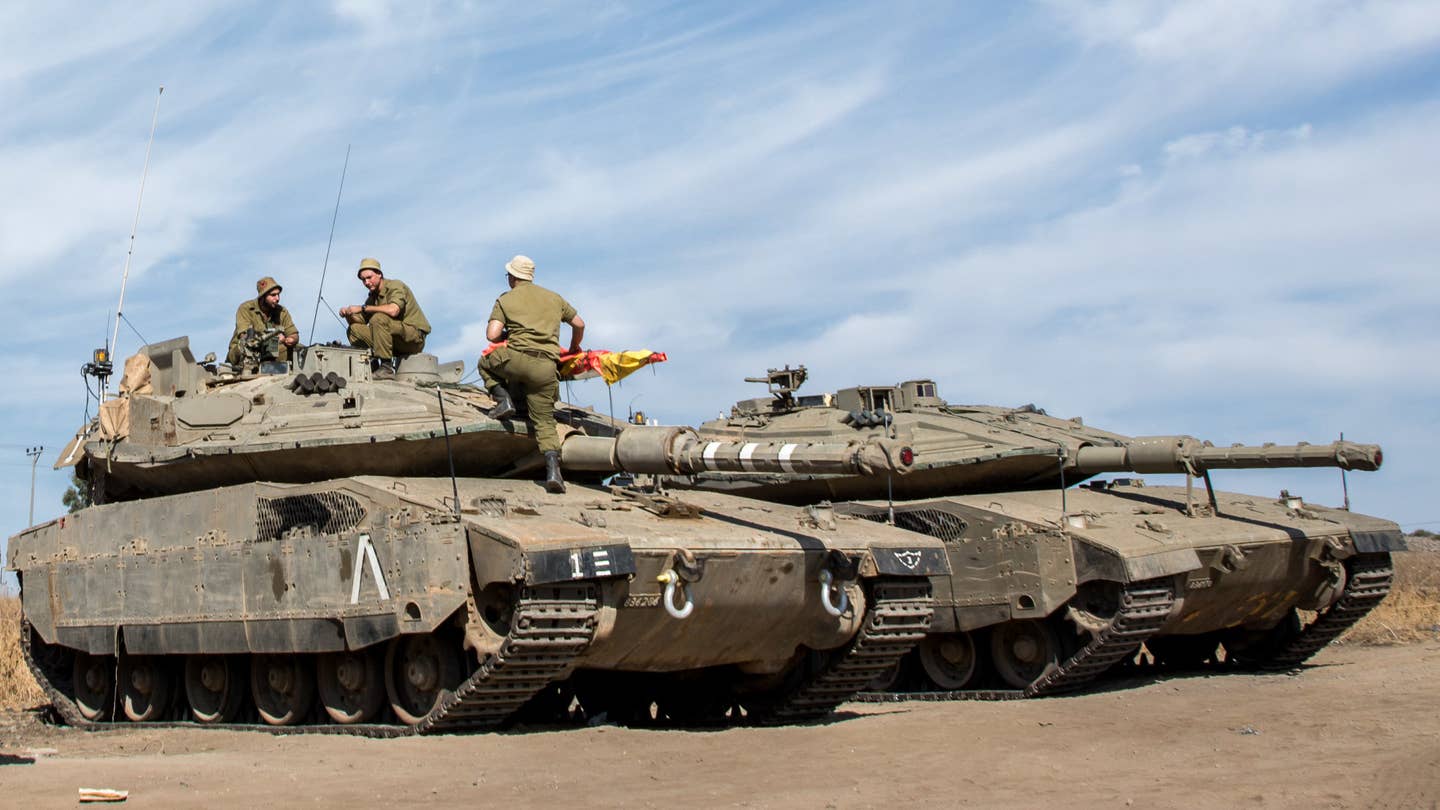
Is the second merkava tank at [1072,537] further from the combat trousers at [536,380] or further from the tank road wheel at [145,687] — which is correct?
the tank road wheel at [145,687]

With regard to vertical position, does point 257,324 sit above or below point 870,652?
above

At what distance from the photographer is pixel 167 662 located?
13375mm

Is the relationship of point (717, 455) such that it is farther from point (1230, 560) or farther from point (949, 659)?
point (1230, 560)

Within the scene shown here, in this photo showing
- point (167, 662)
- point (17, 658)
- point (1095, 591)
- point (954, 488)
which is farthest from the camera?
point (17, 658)

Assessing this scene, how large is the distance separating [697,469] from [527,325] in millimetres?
2022

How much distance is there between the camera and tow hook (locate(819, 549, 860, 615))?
37.7ft

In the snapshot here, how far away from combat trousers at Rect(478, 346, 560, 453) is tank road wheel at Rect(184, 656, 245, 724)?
3.20 meters

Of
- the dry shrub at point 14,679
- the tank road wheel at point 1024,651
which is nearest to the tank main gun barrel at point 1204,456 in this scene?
the tank road wheel at point 1024,651

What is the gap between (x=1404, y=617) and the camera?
22312 mm

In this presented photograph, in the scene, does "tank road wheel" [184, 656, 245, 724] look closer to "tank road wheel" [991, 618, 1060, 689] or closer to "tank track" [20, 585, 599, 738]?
"tank track" [20, 585, 599, 738]

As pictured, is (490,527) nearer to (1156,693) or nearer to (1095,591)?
(1095,591)

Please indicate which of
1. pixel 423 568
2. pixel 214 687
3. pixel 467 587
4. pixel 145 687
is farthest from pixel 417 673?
pixel 145 687

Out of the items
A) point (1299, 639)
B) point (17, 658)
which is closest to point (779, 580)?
point (1299, 639)

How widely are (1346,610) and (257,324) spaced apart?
463 inches
